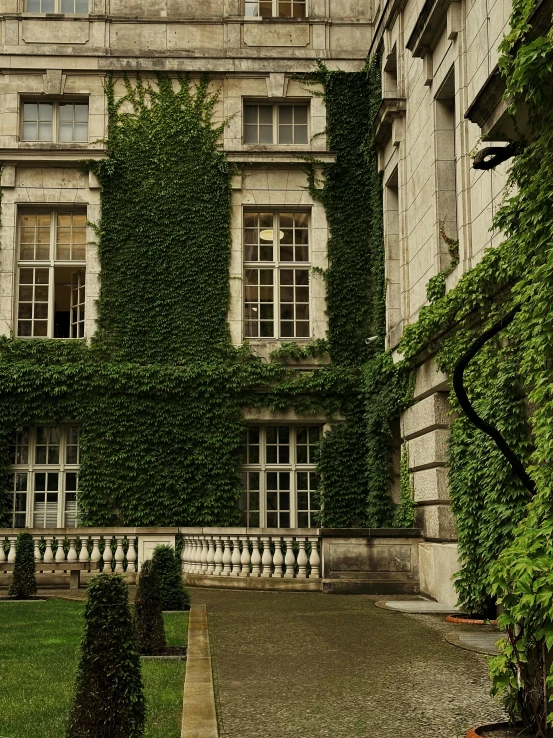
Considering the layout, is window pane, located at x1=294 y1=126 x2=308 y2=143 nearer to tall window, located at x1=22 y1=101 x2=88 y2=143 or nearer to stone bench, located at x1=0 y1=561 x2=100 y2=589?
tall window, located at x1=22 y1=101 x2=88 y2=143

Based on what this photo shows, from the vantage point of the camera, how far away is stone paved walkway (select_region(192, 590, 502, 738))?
21.6 feet

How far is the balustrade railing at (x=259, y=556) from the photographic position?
55.7 ft

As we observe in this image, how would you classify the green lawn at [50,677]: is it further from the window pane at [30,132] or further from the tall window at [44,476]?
the window pane at [30,132]

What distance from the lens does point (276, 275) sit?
22.7 meters

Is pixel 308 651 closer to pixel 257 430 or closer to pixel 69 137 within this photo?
pixel 257 430

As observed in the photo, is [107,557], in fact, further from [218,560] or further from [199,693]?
[199,693]

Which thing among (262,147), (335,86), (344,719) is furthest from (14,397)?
(344,719)

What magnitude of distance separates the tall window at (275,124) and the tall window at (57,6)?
4256 millimetres

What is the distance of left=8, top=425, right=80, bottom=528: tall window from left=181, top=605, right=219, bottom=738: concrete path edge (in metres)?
11.9

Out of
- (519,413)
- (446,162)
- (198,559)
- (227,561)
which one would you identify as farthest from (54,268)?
(519,413)

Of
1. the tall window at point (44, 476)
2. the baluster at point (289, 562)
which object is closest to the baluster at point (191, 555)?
the baluster at point (289, 562)

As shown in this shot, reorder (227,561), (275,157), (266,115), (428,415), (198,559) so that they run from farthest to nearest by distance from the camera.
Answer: (266,115) < (275,157) < (198,559) < (227,561) < (428,415)

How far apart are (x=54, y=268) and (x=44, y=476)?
4.50m

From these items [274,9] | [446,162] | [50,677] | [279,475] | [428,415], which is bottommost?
[50,677]
